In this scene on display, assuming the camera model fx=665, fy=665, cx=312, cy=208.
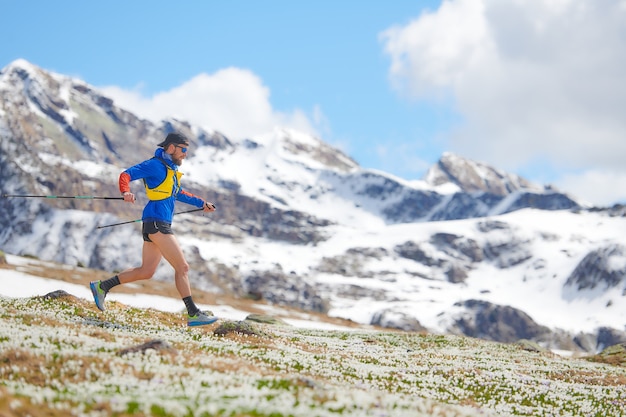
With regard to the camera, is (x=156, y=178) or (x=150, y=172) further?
(x=156, y=178)

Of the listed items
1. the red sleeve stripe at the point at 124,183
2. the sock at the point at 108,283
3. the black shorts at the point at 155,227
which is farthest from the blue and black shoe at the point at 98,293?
the red sleeve stripe at the point at 124,183

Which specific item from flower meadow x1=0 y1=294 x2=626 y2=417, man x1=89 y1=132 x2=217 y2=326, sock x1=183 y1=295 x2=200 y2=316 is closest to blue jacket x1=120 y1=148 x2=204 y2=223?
man x1=89 y1=132 x2=217 y2=326

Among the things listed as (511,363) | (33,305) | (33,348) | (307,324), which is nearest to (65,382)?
(33,348)

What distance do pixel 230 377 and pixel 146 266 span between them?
26.3 feet

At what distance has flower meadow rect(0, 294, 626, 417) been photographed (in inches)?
459

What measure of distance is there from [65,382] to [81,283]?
67864 mm

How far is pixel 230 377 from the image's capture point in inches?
567

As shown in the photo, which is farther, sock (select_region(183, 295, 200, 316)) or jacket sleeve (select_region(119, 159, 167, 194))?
sock (select_region(183, 295, 200, 316))

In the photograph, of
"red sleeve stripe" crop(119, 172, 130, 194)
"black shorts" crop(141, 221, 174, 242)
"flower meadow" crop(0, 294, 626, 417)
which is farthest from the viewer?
"black shorts" crop(141, 221, 174, 242)

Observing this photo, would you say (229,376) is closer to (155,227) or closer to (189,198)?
(155,227)

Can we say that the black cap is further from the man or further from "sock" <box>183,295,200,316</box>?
"sock" <box>183,295,200,316</box>

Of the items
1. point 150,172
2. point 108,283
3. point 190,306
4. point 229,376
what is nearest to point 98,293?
point 108,283

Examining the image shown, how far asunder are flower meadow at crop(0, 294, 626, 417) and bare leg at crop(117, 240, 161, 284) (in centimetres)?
173

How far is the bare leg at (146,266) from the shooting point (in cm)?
2117
